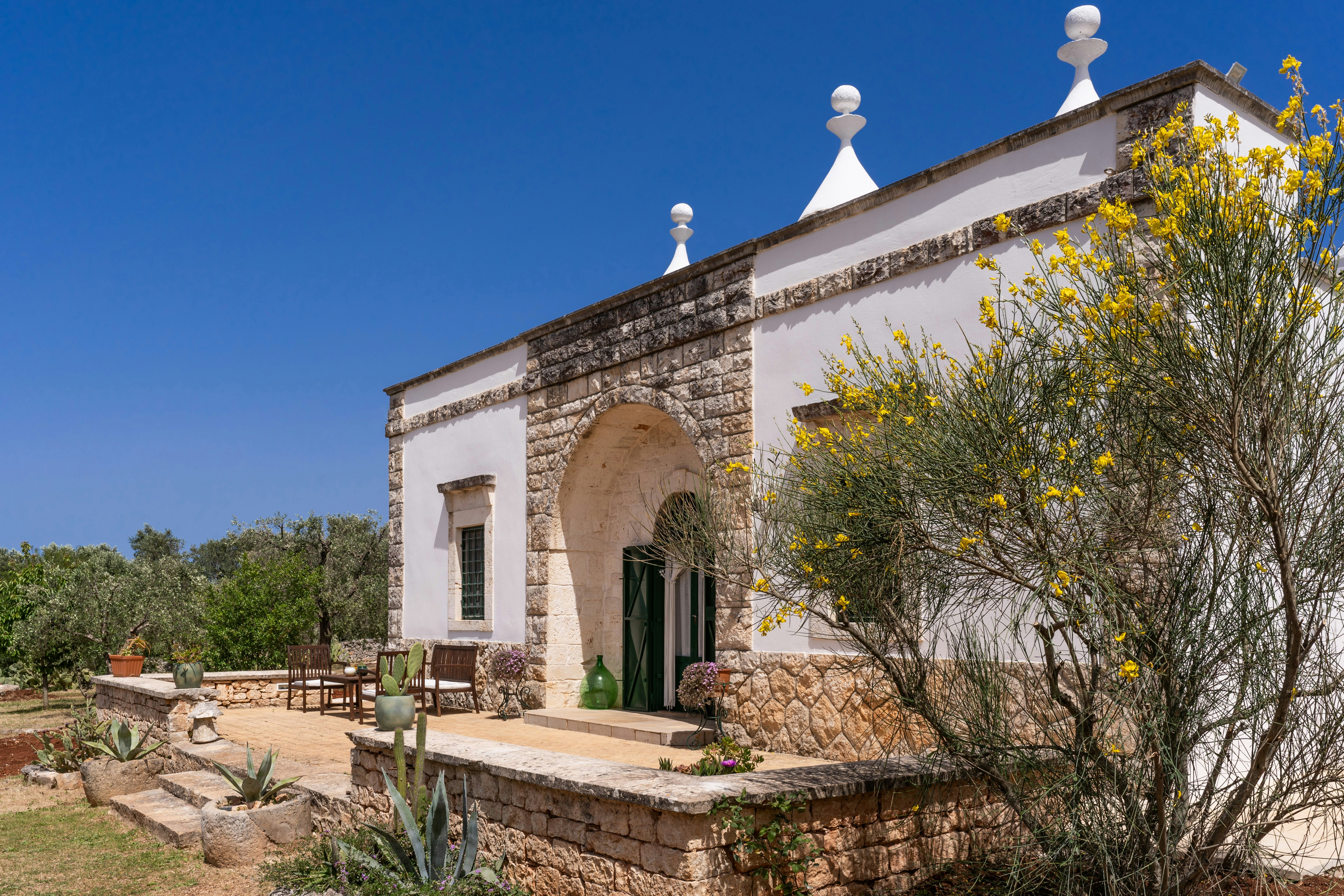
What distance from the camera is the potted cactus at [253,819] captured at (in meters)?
6.29

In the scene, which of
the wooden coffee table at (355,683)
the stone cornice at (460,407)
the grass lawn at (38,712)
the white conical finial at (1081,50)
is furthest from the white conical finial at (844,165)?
the grass lawn at (38,712)

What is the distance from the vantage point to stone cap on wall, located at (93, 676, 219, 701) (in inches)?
418

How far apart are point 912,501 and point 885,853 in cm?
164

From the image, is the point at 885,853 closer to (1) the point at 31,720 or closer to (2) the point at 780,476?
(2) the point at 780,476

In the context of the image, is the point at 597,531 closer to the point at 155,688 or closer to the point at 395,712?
the point at 155,688

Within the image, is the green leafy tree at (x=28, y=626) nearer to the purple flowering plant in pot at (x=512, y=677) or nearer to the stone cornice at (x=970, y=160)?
the purple flowering plant in pot at (x=512, y=677)

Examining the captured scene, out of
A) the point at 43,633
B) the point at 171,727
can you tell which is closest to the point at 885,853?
the point at 171,727

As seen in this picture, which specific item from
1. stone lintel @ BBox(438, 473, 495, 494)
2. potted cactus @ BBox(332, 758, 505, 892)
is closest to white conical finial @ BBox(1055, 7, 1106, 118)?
stone lintel @ BBox(438, 473, 495, 494)

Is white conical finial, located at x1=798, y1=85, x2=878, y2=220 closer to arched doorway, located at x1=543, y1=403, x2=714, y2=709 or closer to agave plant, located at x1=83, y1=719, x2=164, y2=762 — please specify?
arched doorway, located at x1=543, y1=403, x2=714, y2=709

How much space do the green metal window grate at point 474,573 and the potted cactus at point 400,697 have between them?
6.13 meters

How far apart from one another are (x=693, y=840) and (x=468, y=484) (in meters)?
8.92

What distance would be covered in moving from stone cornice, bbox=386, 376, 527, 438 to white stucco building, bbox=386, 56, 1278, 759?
0.10 ft

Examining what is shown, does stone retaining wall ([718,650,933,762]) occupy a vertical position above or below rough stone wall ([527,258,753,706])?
below

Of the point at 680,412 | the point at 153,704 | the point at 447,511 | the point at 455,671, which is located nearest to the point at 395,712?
the point at 680,412
